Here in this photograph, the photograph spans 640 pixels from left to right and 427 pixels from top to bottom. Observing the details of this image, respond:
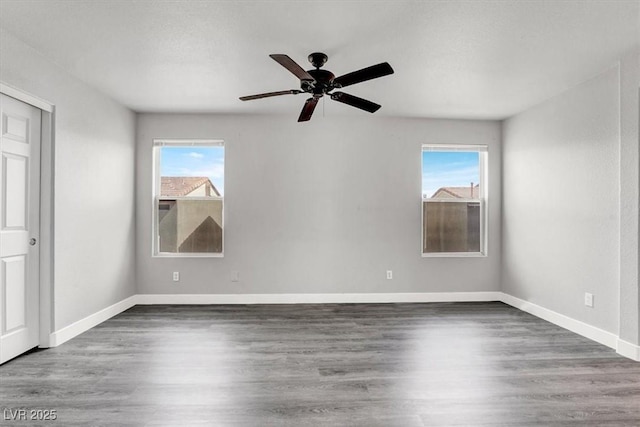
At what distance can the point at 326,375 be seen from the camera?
2590 millimetres

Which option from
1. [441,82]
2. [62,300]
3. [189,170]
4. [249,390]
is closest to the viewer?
[249,390]

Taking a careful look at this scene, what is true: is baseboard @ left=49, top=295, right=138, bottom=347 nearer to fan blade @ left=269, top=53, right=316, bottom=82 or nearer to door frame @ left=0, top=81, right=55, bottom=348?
door frame @ left=0, top=81, right=55, bottom=348

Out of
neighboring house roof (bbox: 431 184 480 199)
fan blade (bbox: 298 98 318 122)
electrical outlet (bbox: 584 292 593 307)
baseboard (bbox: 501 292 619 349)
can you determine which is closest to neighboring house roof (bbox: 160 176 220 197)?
fan blade (bbox: 298 98 318 122)

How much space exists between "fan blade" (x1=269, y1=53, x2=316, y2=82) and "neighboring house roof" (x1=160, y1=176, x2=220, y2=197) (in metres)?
2.70

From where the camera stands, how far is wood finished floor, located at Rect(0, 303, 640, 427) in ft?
6.87

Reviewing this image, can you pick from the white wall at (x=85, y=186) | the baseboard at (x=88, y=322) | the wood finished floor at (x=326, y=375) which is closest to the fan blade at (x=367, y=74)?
the wood finished floor at (x=326, y=375)

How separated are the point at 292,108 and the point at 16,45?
8.56 feet

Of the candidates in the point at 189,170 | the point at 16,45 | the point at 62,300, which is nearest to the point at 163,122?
the point at 189,170

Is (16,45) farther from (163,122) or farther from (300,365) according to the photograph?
(300,365)

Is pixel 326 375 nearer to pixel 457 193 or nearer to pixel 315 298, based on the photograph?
pixel 315 298

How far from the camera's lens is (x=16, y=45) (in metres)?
2.72

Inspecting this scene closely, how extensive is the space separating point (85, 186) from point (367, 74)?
302 centimetres

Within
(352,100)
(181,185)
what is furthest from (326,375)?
(181,185)

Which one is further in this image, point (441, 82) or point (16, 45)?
point (441, 82)
